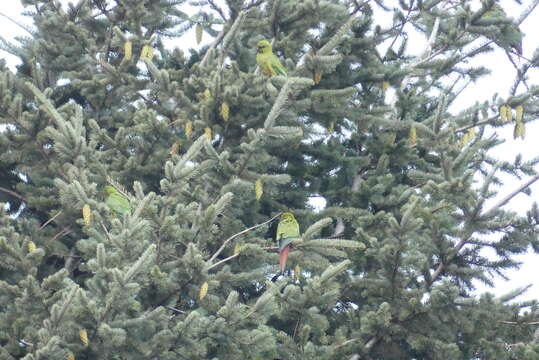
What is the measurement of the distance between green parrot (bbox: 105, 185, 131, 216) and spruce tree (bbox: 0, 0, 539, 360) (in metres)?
0.02

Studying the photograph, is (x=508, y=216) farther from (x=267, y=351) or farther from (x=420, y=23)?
(x=420, y=23)

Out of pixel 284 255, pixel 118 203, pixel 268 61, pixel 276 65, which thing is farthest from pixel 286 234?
pixel 268 61

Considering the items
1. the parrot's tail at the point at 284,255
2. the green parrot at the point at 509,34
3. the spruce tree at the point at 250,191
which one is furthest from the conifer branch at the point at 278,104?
the green parrot at the point at 509,34

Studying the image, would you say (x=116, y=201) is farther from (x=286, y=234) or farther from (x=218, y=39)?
(x=218, y=39)

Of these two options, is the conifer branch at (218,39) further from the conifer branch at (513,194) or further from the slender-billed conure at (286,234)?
the conifer branch at (513,194)

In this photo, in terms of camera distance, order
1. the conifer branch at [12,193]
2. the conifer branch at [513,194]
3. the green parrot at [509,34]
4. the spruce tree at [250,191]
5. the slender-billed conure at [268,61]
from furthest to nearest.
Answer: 1. the green parrot at [509,34]
2. the slender-billed conure at [268,61]
3. the conifer branch at [12,193]
4. the conifer branch at [513,194]
5. the spruce tree at [250,191]

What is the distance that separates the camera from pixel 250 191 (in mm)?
8406

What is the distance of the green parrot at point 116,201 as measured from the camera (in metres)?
8.69

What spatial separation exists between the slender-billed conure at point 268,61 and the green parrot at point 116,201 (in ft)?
6.48

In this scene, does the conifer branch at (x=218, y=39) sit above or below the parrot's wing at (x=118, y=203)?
above

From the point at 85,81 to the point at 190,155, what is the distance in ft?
12.2

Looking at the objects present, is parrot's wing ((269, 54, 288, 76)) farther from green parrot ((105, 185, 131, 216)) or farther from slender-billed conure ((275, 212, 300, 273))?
slender-billed conure ((275, 212, 300, 273))

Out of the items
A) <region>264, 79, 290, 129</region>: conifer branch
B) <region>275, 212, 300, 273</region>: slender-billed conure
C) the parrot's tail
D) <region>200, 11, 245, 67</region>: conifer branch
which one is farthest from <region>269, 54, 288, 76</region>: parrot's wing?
the parrot's tail

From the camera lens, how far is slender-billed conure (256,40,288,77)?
971 cm
